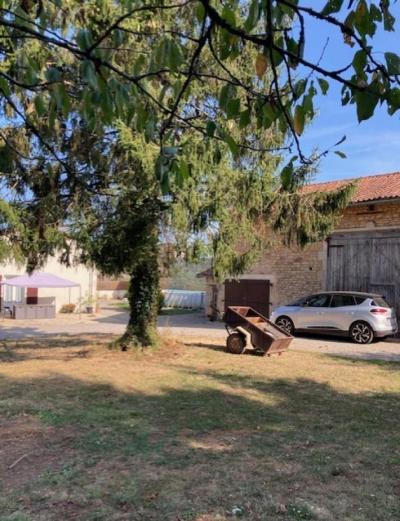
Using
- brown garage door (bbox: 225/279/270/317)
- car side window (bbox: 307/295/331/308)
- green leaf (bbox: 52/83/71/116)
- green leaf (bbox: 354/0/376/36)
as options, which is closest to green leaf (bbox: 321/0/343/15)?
green leaf (bbox: 354/0/376/36)

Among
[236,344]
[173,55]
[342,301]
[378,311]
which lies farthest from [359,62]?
[342,301]

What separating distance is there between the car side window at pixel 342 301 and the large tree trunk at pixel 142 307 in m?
7.34

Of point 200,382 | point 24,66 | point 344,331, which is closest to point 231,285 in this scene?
point 344,331

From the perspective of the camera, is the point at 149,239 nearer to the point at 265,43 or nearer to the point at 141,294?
the point at 141,294

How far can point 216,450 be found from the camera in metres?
5.51

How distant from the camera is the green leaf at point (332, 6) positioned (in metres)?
2.45

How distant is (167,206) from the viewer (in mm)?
11273

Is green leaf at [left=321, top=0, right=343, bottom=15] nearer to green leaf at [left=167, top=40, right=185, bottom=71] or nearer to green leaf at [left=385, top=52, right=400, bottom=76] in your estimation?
green leaf at [left=385, top=52, right=400, bottom=76]

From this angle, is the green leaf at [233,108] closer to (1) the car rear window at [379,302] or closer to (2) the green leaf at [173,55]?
(2) the green leaf at [173,55]

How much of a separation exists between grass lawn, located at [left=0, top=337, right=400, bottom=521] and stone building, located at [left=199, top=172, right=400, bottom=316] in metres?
8.07

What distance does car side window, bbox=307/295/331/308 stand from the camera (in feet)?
59.9

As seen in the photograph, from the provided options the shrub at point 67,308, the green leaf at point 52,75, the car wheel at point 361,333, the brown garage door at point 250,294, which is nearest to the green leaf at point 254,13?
the green leaf at point 52,75

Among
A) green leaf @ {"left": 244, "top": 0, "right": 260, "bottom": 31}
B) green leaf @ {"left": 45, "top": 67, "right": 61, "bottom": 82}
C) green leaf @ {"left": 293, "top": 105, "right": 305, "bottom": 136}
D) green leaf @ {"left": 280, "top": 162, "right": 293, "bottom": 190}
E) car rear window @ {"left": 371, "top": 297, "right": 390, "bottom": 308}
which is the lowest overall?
car rear window @ {"left": 371, "top": 297, "right": 390, "bottom": 308}

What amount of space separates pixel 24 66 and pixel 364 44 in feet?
5.27
